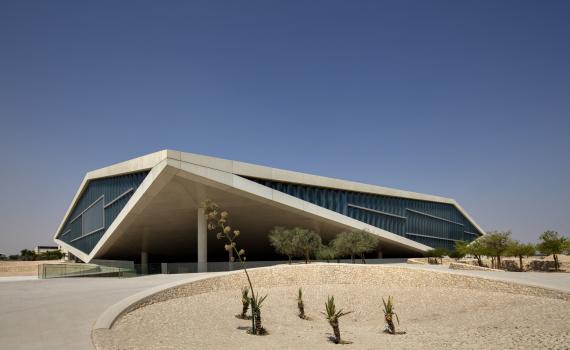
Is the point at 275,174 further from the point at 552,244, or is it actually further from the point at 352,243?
the point at 552,244

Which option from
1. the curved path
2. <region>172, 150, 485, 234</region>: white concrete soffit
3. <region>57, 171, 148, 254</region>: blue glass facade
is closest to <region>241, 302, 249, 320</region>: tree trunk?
the curved path

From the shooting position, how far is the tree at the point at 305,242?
30231 mm

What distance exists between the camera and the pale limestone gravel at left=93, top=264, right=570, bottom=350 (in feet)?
35.8

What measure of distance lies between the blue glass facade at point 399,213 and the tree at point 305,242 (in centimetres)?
382

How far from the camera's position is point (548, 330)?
1163cm

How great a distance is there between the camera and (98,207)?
43.4 metres

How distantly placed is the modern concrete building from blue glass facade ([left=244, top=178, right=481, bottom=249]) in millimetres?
90

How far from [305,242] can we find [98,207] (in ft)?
77.6

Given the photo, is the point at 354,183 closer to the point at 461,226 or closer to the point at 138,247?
the point at 138,247

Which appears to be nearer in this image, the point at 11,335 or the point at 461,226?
the point at 11,335

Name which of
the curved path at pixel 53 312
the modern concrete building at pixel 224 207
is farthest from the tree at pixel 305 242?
the curved path at pixel 53 312

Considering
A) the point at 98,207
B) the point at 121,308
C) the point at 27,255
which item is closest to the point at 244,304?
the point at 121,308

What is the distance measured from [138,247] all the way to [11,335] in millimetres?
38289

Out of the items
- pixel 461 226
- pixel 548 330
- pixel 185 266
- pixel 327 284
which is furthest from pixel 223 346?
pixel 461 226
